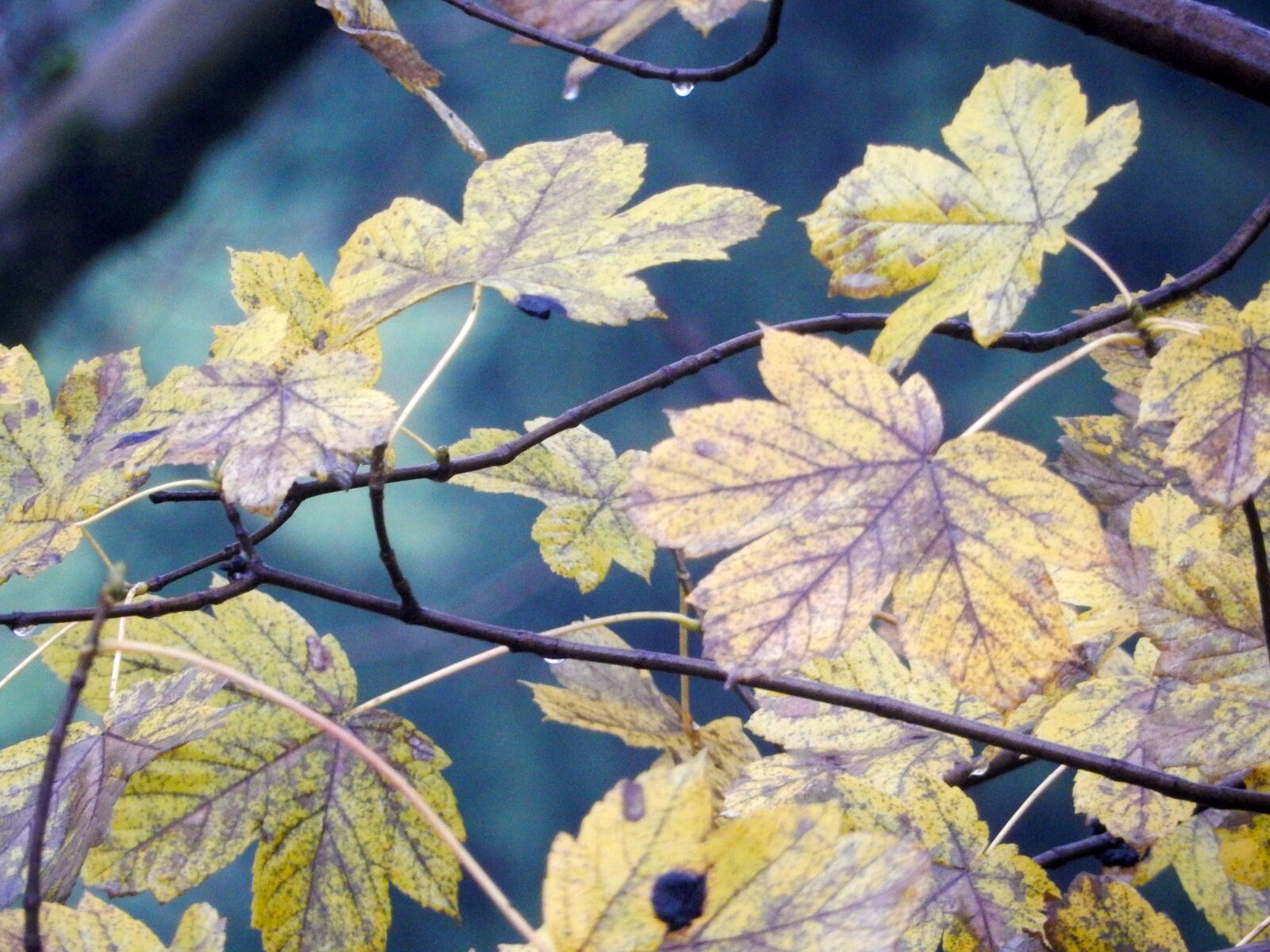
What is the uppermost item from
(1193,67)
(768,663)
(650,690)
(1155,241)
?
(1193,67)

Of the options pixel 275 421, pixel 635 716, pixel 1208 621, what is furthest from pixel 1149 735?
pixel 275 421

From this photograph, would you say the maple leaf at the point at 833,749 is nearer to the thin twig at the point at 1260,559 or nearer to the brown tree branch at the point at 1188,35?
the thin twig at the point at 1260,559

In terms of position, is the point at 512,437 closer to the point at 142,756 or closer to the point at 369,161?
the point at 142,756

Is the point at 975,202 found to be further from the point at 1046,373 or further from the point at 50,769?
the point at 50,769

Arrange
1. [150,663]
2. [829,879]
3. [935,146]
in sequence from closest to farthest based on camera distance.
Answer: [829,879] → [150,663] → [935,146]

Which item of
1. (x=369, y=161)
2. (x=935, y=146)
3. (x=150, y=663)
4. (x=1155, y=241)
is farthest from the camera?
(x=369, y=161)

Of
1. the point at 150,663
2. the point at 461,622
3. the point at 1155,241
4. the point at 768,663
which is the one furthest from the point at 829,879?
the point at 1155,241

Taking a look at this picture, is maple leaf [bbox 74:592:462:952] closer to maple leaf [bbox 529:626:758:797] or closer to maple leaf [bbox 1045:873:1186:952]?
maple leaf [bbox 529:626:758:797]
